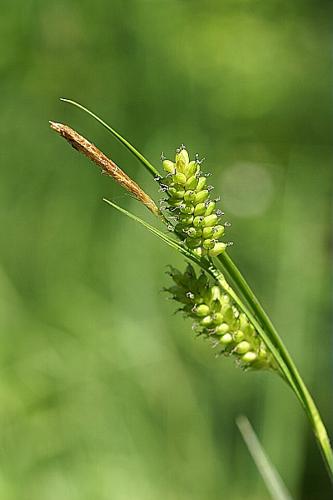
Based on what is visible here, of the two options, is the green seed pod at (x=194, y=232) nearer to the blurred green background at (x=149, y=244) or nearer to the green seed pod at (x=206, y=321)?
the green seed pod at (x=206, y=321)

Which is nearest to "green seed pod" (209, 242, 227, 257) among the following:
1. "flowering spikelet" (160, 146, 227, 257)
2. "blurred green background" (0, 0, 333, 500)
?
"flowering spikelet" (160, 146, 227, 257)

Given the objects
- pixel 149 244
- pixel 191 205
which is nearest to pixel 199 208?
pixel 191 205

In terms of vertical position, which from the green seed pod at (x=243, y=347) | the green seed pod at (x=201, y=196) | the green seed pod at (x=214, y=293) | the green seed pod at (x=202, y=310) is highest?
the green seed pod at (x=201, y=196)

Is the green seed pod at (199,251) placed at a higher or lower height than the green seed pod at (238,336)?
higher

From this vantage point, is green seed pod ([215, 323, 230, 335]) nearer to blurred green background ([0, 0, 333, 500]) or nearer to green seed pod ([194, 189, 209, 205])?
green seed pod ([194, 189, 209, 205])

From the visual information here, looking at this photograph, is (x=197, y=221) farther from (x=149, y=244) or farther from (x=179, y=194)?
(x=149, y=244)

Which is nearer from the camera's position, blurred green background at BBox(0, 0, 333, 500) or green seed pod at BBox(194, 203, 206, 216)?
green seed pod at BBox(194, 203, 206, 216)

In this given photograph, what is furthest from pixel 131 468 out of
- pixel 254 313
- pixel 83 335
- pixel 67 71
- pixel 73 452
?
pixel 254 313

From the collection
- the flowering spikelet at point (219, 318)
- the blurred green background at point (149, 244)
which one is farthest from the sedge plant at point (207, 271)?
the blurred green background at point (149, 244)
